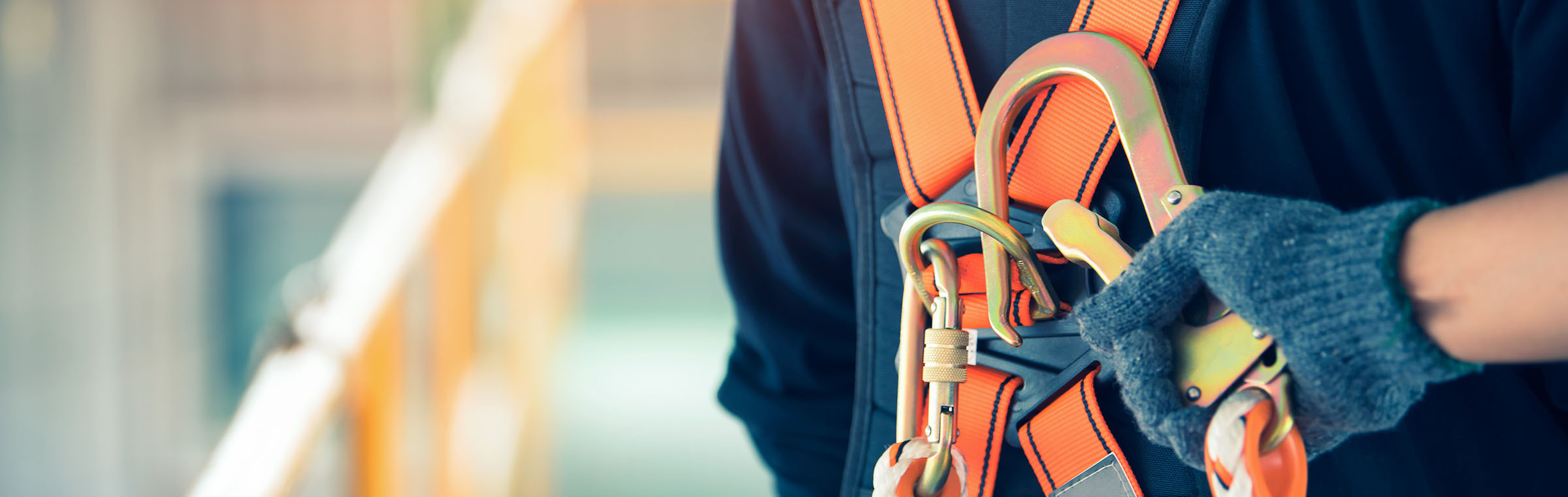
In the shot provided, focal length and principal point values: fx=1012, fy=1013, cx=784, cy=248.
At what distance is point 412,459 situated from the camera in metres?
2.40

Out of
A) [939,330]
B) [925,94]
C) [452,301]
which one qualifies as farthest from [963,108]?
[452,301]

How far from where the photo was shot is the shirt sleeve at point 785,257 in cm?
80

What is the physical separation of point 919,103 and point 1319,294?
252 mm

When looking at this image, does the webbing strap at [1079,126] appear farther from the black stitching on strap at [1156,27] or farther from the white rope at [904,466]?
the white rope at [904,466]

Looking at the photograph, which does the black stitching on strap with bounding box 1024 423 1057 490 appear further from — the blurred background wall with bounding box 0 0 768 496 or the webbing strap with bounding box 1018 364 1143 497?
the blurred background wall with bounding box 0 0 768 496

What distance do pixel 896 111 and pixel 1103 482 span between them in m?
0.24

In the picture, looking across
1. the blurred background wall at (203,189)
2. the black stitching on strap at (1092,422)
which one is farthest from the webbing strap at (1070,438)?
the blurred background wall at (203,189)

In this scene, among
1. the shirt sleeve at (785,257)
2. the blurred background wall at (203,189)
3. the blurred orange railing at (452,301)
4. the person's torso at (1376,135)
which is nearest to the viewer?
the person's torso at (1376,135)

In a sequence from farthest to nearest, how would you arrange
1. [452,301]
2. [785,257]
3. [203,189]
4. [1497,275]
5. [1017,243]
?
[203,189] < [452,301] < [785,257] < [1017,243] < [1497,275]

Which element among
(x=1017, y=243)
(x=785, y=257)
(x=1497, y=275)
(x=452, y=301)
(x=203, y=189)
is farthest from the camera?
(x=203, y=189)

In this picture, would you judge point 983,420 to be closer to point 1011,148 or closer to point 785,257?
point 1011,148

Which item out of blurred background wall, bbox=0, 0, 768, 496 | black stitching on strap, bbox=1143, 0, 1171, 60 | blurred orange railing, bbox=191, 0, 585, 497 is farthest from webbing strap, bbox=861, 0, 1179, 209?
blurred background wall, bbox=0, 0, 768, 496

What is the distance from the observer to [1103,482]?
555 millimetres

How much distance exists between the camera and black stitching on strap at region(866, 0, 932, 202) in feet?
1.92
